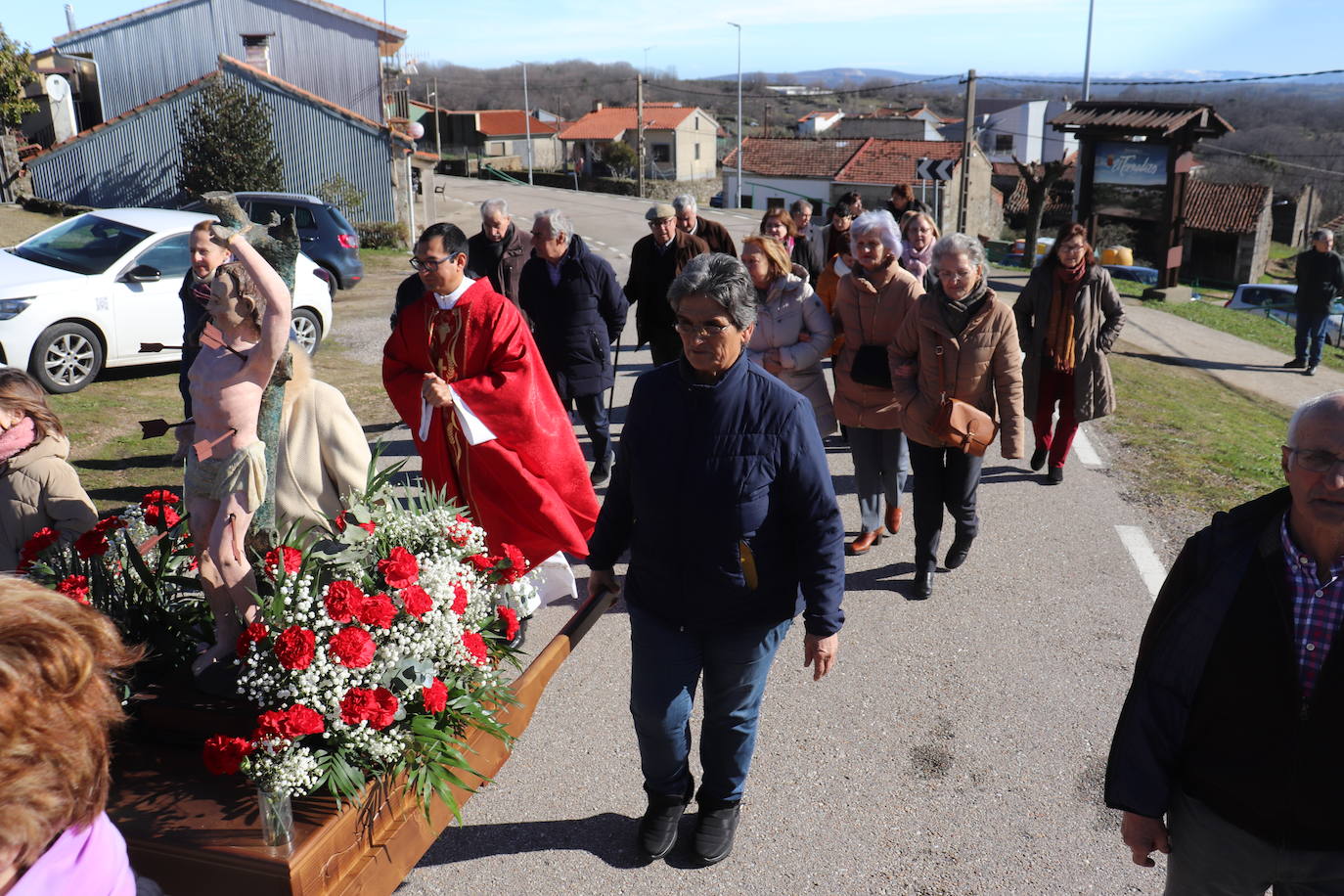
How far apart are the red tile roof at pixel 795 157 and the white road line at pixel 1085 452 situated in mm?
50521

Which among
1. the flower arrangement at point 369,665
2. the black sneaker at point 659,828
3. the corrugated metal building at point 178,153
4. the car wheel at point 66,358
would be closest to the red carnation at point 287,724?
the flower arrangement at point 369,665

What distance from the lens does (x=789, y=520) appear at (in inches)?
133

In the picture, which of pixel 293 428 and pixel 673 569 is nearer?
pixel 673 569

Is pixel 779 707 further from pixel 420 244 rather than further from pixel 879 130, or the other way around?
pixel 879 130

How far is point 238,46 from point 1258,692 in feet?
106

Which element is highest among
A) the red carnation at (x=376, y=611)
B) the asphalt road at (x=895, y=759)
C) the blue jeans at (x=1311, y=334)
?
the red carnation at (x=376, y=611)

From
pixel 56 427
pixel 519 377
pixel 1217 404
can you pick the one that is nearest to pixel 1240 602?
pixel 519 377

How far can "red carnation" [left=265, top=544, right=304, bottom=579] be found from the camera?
11.2 feet

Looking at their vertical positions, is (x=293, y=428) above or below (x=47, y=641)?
below

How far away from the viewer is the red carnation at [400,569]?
330cm

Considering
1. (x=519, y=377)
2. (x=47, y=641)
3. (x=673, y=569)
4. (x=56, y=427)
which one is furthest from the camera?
(x=519, y=377)

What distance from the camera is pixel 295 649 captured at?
2.94m

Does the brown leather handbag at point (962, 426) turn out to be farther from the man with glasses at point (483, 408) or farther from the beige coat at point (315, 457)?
the beige coat at point (315, 457)

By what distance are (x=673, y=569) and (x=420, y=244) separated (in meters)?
2.22
